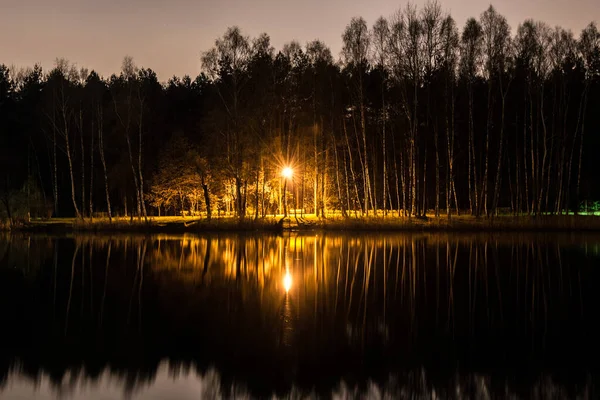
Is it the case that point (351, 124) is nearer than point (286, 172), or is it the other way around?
point (286, 172)

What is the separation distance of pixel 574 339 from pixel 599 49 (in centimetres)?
3870

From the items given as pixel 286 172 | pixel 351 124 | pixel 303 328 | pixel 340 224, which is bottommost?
pixel 303 328

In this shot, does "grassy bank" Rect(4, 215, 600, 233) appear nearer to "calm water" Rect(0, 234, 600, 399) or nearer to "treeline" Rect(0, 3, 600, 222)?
"treeline" Rect(0, 3, 600, 222)

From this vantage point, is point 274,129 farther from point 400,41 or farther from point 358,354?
point 358,354

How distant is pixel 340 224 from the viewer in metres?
40.5

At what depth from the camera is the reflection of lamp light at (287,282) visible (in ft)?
56.0

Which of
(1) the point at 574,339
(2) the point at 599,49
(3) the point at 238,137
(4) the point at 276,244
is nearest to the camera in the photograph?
(1) the point at 574,339

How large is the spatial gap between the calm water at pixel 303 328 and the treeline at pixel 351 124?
23.0m

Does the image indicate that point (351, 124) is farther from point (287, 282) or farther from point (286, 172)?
point (287, 282)

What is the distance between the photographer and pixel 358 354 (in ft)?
33.3

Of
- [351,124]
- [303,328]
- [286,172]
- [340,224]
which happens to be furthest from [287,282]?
[351,124]

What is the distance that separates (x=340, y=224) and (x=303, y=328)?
28670mm

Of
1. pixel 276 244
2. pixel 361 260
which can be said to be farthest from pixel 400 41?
pixel 361 260

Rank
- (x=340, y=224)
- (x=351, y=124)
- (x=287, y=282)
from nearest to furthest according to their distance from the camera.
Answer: (x=287, y=282) → (x=340, y=224) → (x=351, y=124)
